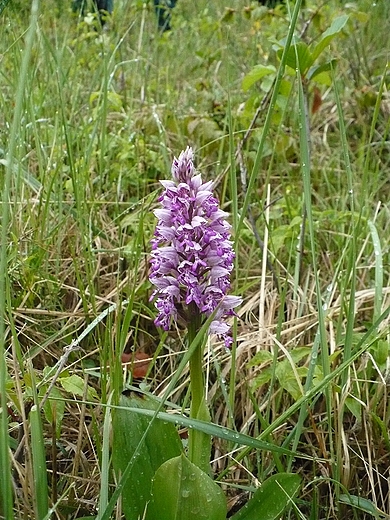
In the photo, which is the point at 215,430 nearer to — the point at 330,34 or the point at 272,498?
the point at 272,498

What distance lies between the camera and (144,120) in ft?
8.25

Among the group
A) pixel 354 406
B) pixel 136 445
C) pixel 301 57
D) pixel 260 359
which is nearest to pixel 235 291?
pixel 260 359

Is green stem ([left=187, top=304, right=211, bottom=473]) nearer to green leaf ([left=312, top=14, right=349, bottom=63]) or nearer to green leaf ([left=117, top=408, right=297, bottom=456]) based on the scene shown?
green leaf ([left=117, top=408, right=297, bottom=456])

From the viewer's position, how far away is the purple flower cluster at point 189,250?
86 cm

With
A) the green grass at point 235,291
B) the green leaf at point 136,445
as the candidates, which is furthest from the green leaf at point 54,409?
the green leaf at point 136,445

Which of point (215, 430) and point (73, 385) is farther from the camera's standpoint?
point (73, 385)

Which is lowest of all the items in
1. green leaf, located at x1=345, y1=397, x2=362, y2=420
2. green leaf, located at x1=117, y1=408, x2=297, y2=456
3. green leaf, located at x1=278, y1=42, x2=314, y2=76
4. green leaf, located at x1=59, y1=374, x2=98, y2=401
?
green leaf, located at x1=345, y1=397, x2=362, y2=420

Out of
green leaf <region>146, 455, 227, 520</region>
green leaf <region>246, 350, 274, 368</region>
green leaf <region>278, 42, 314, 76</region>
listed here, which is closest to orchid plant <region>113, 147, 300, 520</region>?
green leaf <region>146, 455, 227, 520</region>

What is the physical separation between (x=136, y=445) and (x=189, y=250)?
1.08 feet

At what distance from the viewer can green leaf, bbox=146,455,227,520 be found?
0.81m

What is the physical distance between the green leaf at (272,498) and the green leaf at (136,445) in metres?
0.15

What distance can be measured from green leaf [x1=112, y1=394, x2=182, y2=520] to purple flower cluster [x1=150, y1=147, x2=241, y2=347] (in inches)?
5.8

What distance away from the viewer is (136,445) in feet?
3.02

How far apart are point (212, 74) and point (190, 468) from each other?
3005mm
